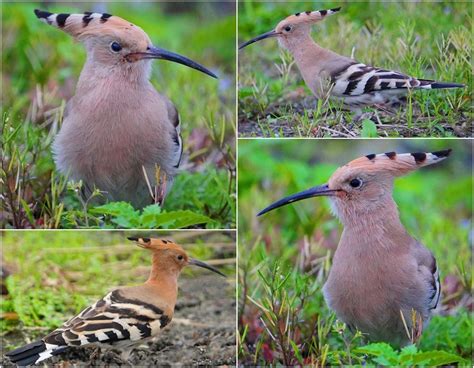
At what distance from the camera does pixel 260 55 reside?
13.5 feet

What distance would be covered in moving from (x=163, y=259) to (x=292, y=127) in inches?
31.3

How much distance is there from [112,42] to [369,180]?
3.81 feet

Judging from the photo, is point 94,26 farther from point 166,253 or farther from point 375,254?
point 375,254

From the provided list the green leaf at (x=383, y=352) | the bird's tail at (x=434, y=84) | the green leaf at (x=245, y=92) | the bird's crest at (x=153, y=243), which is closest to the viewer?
the green leaf at (x=383, y=352)

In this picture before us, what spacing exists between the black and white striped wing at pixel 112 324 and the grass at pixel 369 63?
0.96 metres

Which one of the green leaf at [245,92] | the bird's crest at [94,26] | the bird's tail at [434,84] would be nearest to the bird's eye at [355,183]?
the bird's tail at [434,84]

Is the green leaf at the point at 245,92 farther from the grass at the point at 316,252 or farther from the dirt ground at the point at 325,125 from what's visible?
the grass at the point at 316,252

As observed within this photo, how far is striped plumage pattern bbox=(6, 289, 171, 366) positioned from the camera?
140 inches

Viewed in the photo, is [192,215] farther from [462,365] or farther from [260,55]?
[462,365]

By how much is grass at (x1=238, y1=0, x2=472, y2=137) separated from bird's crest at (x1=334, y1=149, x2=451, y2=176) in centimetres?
31

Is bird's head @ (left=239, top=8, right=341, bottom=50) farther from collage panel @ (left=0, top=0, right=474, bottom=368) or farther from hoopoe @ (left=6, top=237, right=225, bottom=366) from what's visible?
hoopoe @ (left=6, top=237, right=225, bottom=366)

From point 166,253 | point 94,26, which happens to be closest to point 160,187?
point 166,253

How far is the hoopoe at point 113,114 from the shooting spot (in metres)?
3.67

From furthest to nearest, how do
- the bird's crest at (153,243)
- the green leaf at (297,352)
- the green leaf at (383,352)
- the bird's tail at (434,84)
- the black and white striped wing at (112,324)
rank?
the bird's tail at (434,84)
the bird's crest at (153,243)
the green leaf at (297,352)
the black and white striped wing at (112,324)
the green leaf at (383,352)
